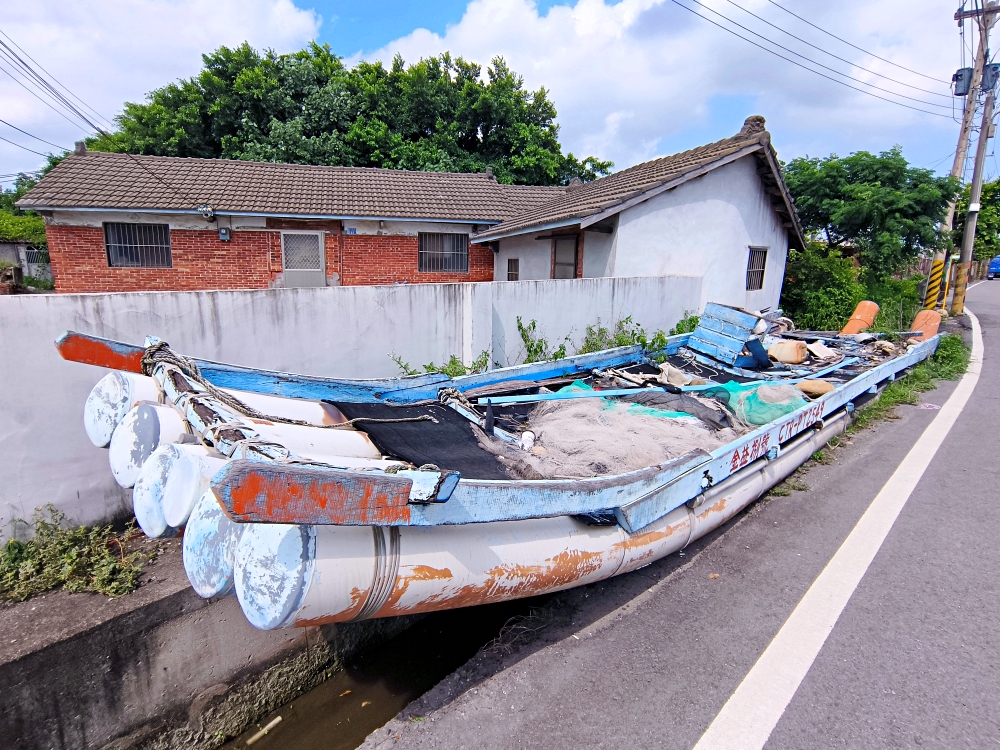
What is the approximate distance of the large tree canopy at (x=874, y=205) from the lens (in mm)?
12797

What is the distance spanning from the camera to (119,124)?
79.3ft

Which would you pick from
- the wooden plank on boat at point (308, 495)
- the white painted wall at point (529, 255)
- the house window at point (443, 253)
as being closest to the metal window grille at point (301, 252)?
the house window at point (443, 253)

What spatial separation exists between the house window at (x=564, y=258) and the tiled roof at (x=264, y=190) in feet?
8.63

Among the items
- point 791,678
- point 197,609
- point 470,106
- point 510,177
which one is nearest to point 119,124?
point 470,106

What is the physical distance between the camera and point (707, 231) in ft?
33.7

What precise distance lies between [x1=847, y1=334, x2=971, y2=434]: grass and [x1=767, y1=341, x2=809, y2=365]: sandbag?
94 centimetres

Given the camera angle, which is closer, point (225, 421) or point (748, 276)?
point (225, 421)

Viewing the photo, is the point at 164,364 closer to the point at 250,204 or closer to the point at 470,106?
the point at 250,204

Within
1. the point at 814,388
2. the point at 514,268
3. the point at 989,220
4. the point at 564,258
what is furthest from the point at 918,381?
the point at 989,220

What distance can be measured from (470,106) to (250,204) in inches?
530

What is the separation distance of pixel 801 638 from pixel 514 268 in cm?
1053

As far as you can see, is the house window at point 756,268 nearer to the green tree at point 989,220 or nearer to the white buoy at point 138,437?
the white buoy at point 138,437

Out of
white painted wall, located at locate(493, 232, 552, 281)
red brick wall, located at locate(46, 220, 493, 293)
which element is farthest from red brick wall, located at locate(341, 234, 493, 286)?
white painted wall, located at locate(493, 232, 552, 281)

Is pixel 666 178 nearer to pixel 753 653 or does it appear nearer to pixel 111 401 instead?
pixel 753 653
